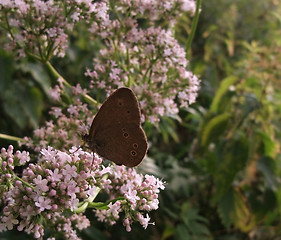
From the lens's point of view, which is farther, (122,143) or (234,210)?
(234,210)

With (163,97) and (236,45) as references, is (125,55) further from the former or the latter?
(236,45)

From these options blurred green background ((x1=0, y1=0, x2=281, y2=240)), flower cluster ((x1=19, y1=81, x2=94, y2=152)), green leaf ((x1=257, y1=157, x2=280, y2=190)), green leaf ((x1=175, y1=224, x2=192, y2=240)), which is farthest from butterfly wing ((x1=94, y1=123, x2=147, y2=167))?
green leaf ((x1=257, y1=157, x2=280, y2=190))

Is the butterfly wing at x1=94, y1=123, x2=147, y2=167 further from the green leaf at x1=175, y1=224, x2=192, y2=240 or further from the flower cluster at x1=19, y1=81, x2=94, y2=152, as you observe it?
the green leaf at x1=175, y1=224, x2=192, y2=240

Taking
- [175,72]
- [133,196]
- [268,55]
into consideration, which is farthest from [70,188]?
[268,55]

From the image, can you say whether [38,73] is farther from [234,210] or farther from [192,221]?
[234,210]

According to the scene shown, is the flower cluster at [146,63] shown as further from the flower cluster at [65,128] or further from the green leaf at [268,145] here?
the green leaf at [268,145]

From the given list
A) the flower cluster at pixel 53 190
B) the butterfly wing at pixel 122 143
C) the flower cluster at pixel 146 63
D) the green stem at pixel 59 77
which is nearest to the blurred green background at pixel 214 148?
the flower cluster at pixel 146 63

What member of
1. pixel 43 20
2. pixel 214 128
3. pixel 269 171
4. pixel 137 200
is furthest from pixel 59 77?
pixel 269 171
